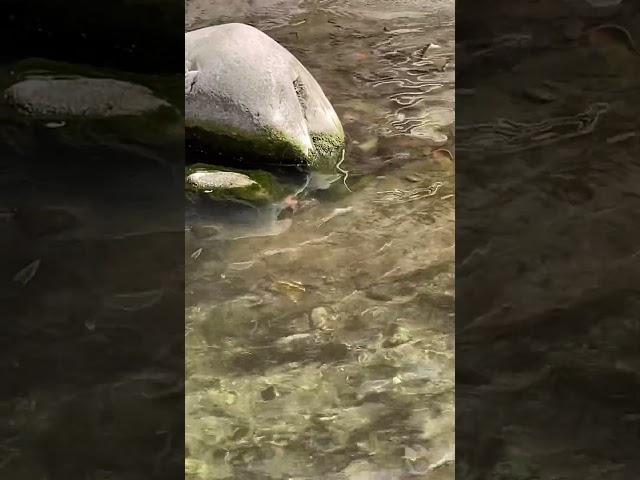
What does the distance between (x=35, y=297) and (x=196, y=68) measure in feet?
1.98

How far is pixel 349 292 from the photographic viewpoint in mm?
1372

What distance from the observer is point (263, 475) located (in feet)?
4.41

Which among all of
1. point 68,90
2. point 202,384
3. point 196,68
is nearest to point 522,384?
point 202,384

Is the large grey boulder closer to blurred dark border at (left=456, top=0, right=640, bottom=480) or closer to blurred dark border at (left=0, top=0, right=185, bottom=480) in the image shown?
blurred dark border at (left=0, top=0, right=185, bottom=480)

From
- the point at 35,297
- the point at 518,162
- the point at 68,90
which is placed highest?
the point at 68,90

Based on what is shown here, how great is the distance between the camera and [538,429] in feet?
4.48

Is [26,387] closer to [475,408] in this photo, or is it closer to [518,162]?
[475,408]

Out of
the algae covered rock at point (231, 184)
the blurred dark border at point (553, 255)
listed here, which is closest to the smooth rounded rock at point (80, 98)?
the algae covered rock at point (231, 184)

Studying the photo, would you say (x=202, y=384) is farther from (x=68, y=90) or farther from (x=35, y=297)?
(x=68, y=90)

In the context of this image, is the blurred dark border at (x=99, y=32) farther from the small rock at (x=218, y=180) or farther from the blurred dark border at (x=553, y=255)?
the blurred dark border at (x=553, y=255)

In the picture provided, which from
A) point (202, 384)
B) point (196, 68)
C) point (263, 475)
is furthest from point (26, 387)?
point (196, 68)

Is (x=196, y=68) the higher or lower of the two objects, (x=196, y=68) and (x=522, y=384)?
the higher

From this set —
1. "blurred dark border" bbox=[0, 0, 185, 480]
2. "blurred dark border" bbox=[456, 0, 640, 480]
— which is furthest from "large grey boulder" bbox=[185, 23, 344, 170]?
"blurred dark border" bbox=[456, 0, 640, 480]

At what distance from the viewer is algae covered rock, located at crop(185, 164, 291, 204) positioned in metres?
1.36
